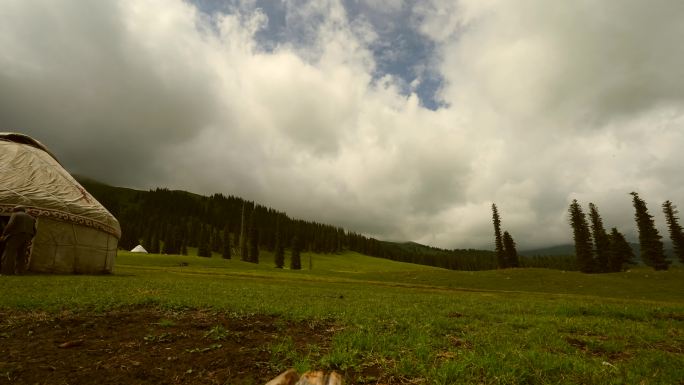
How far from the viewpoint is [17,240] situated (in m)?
20.5

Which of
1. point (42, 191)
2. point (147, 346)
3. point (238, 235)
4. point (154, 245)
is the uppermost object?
point (238, 235)

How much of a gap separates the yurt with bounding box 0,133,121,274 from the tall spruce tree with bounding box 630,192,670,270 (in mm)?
102929

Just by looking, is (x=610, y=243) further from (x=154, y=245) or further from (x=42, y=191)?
(x=154, y=245)

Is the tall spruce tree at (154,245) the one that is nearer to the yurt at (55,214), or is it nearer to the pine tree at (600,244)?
the yurt at (55,214)

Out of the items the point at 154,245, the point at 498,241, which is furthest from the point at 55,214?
the point at 154,245

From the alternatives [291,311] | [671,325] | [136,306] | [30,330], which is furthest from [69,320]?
[671,325]

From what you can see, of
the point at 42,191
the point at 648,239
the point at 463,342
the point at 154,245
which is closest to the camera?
the point at 463,342

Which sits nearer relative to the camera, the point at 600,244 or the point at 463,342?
the point at 463,342

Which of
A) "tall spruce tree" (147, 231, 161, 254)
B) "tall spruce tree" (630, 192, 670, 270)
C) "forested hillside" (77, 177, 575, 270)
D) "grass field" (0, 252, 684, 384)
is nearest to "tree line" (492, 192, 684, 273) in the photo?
"tall spruce tree" (630, 192, 670, 270)

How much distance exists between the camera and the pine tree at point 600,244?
89.9 meters

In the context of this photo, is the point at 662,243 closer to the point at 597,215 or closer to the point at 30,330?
the point at 597,215

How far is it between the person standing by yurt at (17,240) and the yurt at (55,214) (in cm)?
157

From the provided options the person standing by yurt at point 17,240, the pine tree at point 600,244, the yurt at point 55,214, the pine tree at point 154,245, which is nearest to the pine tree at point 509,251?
the pine tree at point 600,244

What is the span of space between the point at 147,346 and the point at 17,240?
19940mm
